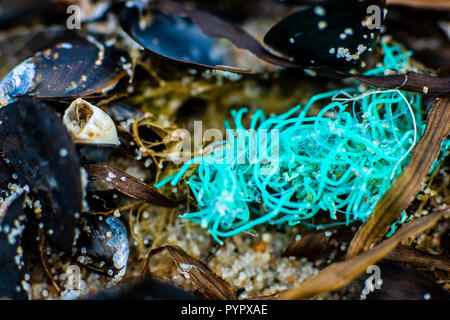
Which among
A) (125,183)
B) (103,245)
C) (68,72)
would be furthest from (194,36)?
(103,245)

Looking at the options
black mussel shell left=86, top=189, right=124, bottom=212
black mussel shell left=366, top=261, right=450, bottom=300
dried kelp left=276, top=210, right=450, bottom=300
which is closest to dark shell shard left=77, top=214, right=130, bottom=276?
black mussel shell left=86, top=189, right=124, bottom=212

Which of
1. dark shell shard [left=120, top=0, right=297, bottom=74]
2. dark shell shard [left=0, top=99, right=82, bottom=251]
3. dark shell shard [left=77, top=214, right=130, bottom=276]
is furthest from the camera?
dark shell shard [left=120, top=0, right=297, bottom=74]

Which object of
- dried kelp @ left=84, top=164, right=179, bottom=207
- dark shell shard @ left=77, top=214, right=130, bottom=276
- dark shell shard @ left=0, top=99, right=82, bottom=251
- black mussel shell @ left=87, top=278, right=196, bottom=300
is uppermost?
dark shell shard @ left=0, top=99, right=82, bottom=251

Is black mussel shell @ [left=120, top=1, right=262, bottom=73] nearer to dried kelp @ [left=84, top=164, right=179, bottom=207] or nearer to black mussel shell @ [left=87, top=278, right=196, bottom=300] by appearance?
dried kelp @ [left=84, top=164, right=179, bottom=207]

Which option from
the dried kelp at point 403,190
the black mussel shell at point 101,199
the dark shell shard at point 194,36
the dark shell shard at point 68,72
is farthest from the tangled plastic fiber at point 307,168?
the dark shell shard at point 68,72

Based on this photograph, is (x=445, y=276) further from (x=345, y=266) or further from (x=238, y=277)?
(x=238, y=277)

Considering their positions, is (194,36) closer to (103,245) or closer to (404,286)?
(103,245)
